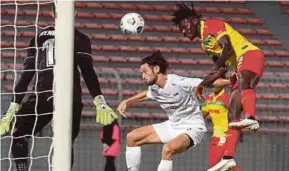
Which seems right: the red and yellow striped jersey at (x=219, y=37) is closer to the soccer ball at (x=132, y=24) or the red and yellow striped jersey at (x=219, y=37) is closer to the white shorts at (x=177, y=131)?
the white shorts at (x=177, y=131)

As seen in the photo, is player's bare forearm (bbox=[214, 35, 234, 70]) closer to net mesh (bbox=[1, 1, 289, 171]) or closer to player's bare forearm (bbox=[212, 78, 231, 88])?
player's bare forearm (bbox=[212, 78, 231, 88])

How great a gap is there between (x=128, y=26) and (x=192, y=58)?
285 cm

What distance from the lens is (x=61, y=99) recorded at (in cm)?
432

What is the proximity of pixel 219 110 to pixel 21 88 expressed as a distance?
5.11 feet

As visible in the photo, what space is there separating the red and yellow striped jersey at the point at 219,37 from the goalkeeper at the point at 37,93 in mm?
1033

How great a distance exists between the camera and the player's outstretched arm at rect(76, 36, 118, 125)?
6.78 m

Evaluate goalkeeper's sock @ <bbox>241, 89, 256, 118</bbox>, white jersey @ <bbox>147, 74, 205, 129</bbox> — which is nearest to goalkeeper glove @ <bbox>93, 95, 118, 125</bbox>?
white jersey @ <bbox>147, 74, 205, 129</bbox>

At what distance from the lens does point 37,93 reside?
20.8ft

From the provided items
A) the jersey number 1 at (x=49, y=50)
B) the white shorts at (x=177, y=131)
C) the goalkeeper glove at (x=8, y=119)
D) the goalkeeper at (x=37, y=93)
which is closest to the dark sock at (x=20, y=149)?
the goalkeeper at (x=37, y=93)

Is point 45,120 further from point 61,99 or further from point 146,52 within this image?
point 146,52

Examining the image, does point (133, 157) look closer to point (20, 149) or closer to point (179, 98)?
point (179, 98)

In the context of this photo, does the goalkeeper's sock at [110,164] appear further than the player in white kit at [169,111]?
Yes

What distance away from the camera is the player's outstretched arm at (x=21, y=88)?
21.2ft

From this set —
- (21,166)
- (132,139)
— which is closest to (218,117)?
(132,139)
